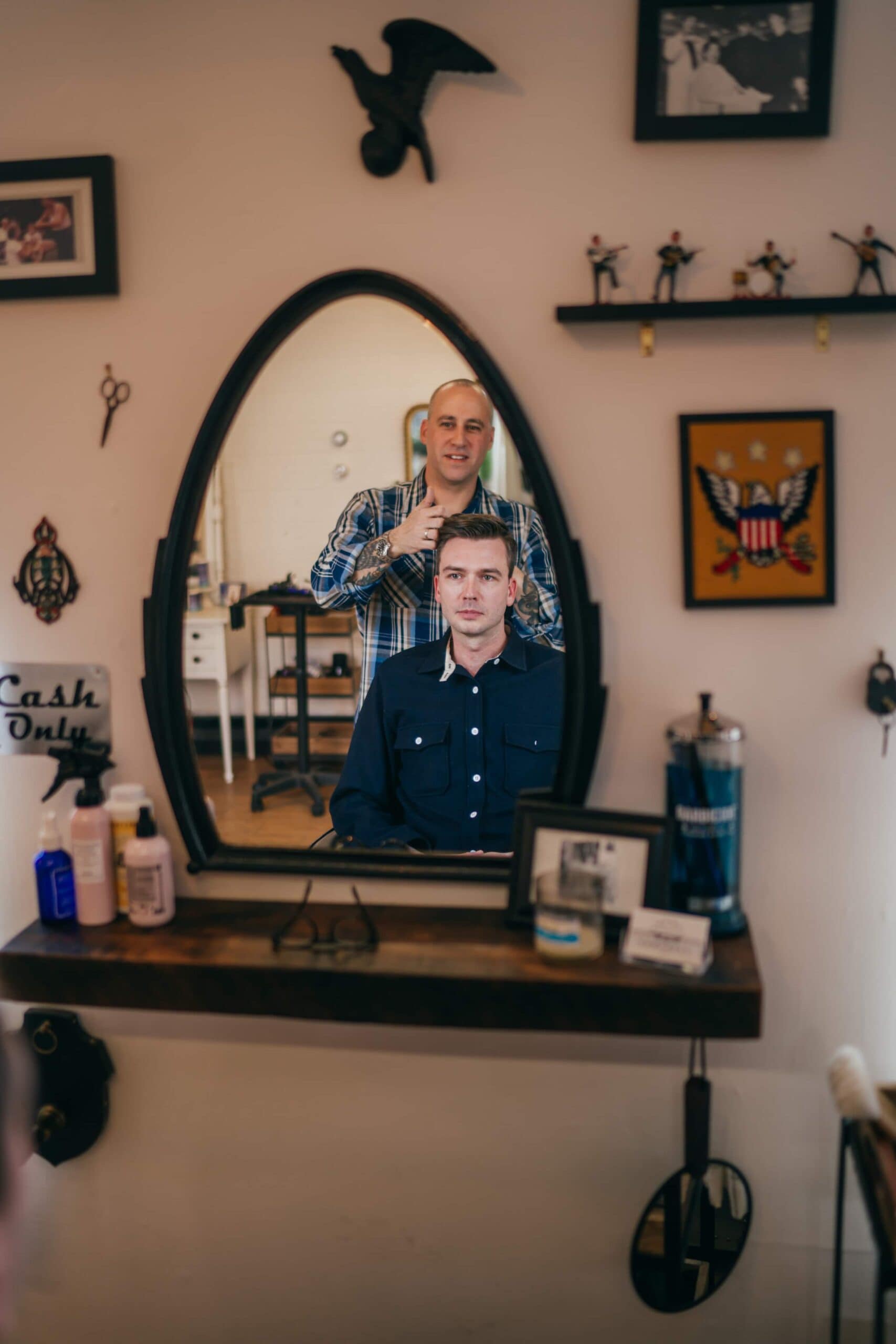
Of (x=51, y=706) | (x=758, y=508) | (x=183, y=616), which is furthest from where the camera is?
(x=51, y=706)

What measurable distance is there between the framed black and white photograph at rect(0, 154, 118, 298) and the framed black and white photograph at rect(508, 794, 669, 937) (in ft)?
3.55

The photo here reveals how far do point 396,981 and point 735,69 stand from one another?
1.38 metres

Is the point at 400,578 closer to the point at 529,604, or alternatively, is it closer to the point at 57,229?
the point at 529,604

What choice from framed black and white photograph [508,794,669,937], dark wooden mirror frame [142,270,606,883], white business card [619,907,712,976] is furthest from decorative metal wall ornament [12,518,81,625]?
white business card [619,907,712,976]

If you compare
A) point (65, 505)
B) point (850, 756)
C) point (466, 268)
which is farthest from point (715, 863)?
point (65, 505)

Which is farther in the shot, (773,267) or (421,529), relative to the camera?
(421,529)

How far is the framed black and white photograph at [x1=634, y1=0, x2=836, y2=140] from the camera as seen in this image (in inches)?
52.1

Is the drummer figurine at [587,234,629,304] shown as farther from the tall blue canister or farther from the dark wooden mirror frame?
the tall blue canister

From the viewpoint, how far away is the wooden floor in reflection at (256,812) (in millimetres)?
1547

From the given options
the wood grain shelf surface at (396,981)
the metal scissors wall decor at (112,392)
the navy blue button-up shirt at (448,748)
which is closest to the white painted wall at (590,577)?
the metal scissors wall decor at (112,392)

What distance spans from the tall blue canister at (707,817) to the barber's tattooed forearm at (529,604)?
27 centimetres

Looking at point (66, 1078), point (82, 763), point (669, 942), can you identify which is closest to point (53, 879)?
point (82, 763)

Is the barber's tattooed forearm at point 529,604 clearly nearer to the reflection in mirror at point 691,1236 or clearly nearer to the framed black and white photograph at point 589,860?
the framed black and white photograph at point 589,860

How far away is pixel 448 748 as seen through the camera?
4.99 ft
